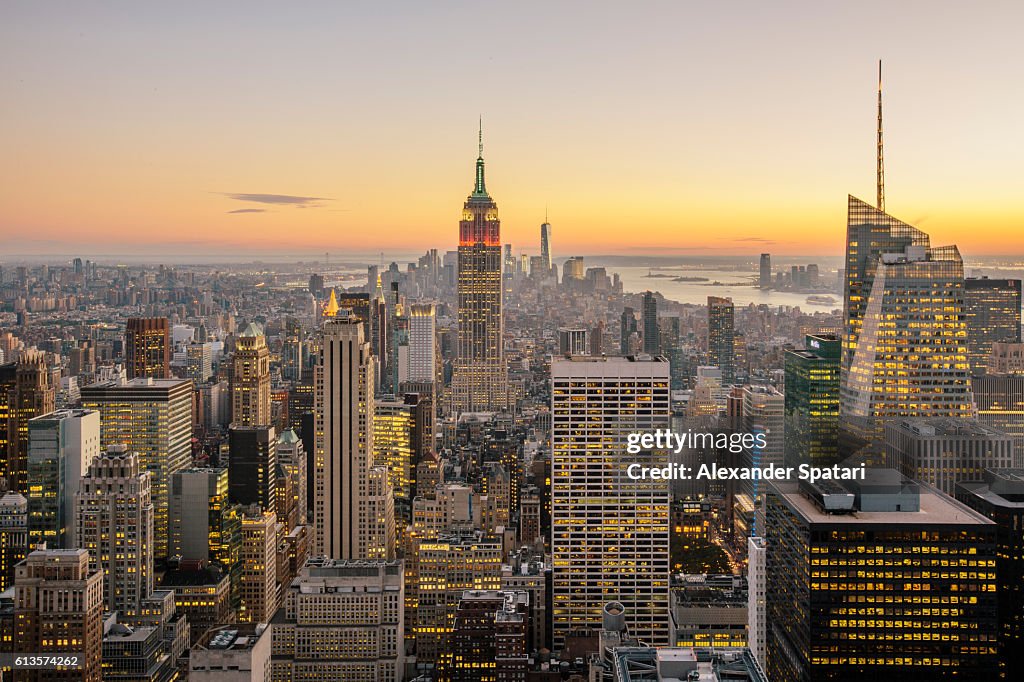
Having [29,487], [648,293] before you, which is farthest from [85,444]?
[648,293]

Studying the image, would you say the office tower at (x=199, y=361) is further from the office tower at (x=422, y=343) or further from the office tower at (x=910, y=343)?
the office tower at (x=910, y=343)

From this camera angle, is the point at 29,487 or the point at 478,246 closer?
the point at 29,487

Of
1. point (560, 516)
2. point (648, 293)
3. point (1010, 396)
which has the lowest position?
point (560, 516)

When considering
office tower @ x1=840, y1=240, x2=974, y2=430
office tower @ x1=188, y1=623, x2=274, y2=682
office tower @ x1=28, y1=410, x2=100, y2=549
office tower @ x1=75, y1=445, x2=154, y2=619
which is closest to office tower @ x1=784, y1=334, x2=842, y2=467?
office tower @ x1=840, y1=240, x2=974, y2=430

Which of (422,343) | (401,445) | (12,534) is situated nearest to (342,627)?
(12,534)

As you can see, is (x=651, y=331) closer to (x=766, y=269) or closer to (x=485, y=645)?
(x=766, y=269)

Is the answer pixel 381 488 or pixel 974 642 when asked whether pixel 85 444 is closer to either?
→ pixel 381 488

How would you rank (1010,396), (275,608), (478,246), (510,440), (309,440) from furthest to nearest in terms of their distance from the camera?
(478,246), (510,440), (309,440), (275,608), (1010,396)
